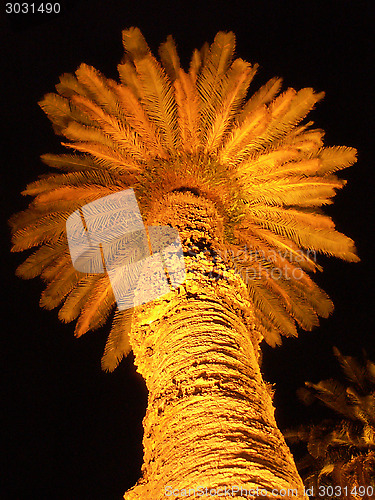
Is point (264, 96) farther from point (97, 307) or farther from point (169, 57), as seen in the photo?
point (97, 307)

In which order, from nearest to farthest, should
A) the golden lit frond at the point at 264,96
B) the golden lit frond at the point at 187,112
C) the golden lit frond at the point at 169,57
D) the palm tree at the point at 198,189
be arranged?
the palm tree at the point at 198,189, the golden lit frond at the point at 187,112, the golden lit frond at the point at 264,96, the golden lit frond at the point at 169,57

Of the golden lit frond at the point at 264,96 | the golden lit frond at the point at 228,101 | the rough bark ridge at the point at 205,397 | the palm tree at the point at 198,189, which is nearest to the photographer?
the rough bark ridge at the point at 205,397

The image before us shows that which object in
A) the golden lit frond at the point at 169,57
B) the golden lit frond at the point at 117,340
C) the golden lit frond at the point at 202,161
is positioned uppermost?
the golden lit frond at the point at 169,57

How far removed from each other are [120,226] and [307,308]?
368 centimetres

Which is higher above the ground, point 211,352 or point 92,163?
point 92,163

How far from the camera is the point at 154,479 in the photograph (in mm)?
3594

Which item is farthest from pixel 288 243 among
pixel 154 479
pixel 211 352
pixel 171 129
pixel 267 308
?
pixel 154 479

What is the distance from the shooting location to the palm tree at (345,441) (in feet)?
29.4

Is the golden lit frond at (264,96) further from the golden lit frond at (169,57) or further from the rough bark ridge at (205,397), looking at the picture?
the rough bark ridge at (205,397)

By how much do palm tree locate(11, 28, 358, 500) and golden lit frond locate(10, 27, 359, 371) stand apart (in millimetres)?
19

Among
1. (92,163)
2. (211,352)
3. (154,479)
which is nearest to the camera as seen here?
(154,479)

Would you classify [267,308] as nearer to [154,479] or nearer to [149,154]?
[149,154]

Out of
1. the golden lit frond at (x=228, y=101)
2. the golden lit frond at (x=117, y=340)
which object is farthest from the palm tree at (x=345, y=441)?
the golden lit frond at (x=228, y=101)

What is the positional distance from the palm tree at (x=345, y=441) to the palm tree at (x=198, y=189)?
133 inches
